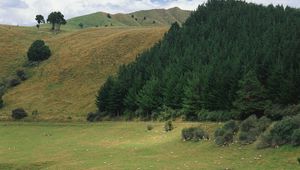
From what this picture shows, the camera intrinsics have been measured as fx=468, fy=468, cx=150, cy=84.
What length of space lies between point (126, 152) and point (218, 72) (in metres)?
27.0

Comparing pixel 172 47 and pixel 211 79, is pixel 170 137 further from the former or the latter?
pixel 172 47

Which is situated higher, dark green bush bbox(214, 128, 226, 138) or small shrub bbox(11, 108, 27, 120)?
dark green bush bbox(214, 128, 226, 138)

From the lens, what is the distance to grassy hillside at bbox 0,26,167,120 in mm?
97500

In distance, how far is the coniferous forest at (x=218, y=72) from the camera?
2199 inches


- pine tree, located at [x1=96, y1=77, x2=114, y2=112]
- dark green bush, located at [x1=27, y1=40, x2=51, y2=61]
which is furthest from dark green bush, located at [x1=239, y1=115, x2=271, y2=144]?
dark green bush, located at [x1=27, y1=40, x2=51, y2=61]

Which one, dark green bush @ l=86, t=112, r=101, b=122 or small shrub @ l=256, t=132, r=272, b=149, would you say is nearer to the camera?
small shrub @ l=256, t=132, r=272, b=149

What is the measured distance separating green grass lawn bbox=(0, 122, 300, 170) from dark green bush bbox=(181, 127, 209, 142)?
95 cm

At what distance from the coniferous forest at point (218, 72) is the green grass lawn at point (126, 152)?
10.5 meters

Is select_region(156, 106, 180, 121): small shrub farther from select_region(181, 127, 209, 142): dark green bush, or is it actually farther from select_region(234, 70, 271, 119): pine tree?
select_region(181, 127, 209, 142): dark green bush

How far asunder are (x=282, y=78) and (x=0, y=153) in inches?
1264

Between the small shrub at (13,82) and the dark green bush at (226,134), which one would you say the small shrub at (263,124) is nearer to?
the dark green bush at (226,134)

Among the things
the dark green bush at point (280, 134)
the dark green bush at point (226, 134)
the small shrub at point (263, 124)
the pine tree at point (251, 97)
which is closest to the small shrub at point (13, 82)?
the pine tree at point (251, 97)

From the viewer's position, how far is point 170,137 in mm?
46406

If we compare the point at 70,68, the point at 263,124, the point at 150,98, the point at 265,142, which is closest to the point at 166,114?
the point at 150,98
